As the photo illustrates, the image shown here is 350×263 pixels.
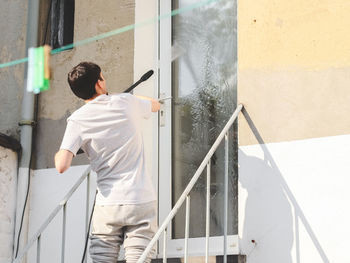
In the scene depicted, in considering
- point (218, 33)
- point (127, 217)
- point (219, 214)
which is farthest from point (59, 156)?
point (218, 33)

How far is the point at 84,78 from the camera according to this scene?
167 inches

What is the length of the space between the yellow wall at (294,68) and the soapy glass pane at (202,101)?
0.48 metres

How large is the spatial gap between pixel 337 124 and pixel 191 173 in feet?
4.42

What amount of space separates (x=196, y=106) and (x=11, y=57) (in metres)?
1.77

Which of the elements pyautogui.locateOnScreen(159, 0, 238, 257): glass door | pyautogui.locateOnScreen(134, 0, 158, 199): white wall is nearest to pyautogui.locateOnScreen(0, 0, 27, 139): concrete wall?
pyautogui.locateOnScreen(134, 0, 158, 199): white wall

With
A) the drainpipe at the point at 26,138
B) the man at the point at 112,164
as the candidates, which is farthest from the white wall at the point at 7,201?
the man at the point at 112,164

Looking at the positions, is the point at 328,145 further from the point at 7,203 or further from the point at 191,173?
the point at 7,203

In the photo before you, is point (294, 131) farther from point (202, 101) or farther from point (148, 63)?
point (148, 63)

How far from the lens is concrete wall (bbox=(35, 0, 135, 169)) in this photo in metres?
5.79

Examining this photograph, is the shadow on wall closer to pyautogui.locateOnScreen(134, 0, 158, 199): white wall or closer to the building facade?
the building facade

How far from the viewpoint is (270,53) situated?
4.81m

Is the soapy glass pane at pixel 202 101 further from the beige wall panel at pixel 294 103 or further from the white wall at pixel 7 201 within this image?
the white wall at pixel 7 201

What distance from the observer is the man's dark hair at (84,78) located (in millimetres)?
4246

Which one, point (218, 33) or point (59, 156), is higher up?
point (218, 33)
